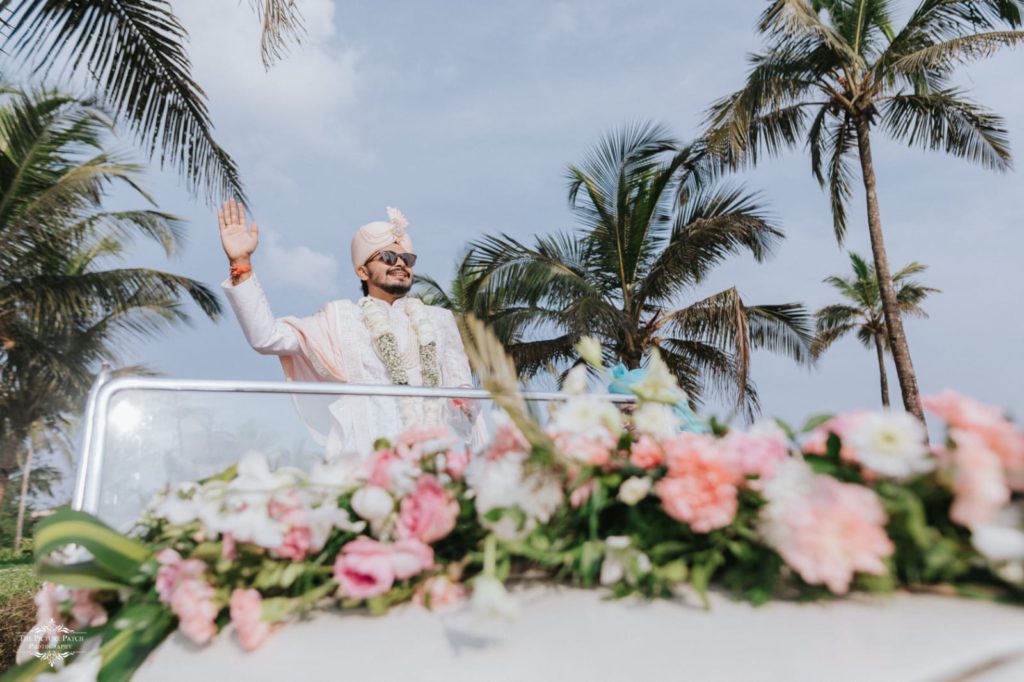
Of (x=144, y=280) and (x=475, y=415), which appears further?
(x=144, y=280)

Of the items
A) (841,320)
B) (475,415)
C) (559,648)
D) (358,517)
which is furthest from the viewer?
(841,320)

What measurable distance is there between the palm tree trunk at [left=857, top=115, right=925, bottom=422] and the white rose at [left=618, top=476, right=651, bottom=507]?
12.3 metres

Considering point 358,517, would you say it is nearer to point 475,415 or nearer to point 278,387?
point 278,387

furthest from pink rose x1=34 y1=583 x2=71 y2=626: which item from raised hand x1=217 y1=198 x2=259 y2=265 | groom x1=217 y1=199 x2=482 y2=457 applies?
raised hand x1=217 y1=198 x2=259 y2=265

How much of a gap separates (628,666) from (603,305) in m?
10.2

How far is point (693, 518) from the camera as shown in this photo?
0.86 metres

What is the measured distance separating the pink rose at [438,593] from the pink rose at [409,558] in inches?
0.9

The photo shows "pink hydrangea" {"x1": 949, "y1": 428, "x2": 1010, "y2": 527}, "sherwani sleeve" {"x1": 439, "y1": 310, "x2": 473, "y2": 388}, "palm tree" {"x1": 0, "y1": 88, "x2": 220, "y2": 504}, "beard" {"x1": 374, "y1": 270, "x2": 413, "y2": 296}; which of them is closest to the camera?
"pink hydrangea" {"x1": 949, "y1": 428, "x2": 1010, "y2": 527}

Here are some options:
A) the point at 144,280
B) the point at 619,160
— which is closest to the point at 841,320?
the point at 619,160

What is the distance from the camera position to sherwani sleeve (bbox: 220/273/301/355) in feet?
10.4

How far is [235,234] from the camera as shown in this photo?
3.32m

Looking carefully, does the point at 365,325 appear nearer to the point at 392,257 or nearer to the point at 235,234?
the point at 392,257

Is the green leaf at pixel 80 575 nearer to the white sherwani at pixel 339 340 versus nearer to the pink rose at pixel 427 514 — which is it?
the pink rose at pixel 427 514

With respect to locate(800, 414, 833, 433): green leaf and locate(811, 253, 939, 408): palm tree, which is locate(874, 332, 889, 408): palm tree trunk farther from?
locate(800, 414, 833, 433): green leaf
